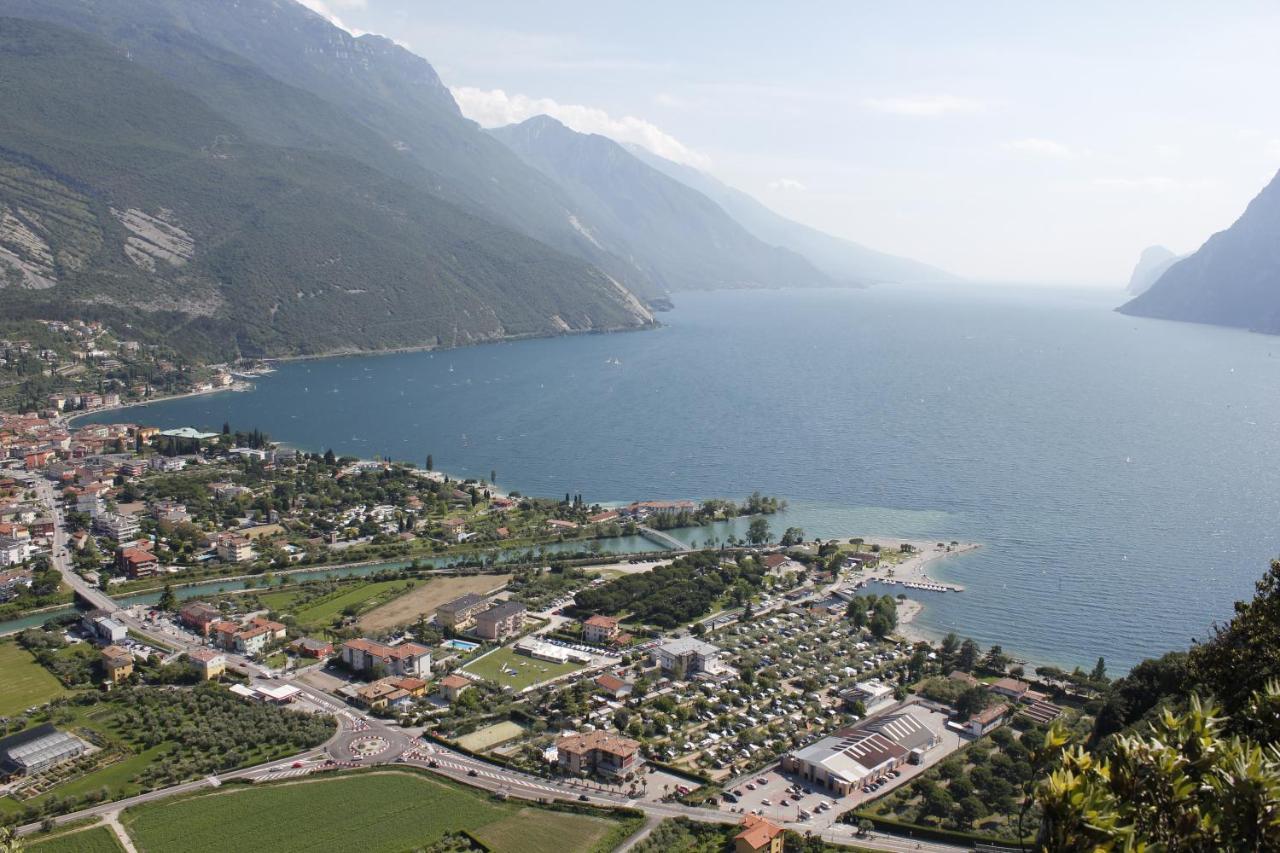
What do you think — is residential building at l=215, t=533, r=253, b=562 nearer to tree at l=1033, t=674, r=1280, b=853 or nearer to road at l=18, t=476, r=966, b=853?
road at l=18, t=476, r=966, b=853

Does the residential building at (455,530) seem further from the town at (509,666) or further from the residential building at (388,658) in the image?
the residential building at (388,658)

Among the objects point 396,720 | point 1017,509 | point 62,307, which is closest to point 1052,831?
point 396,720

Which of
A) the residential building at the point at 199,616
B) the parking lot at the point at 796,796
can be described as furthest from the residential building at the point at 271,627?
the parking lot at the point at 796,796

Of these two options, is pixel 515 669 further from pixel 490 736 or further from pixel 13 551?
pixel 13 551

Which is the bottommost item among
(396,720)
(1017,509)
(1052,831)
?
(396,720)

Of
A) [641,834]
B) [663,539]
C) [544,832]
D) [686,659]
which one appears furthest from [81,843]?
[663,539]

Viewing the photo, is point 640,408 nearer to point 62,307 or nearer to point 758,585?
point 758,585
